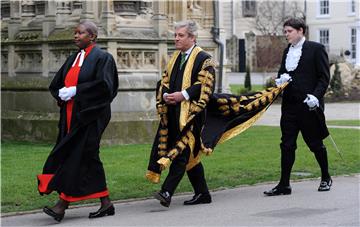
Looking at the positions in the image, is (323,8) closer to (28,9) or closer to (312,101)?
(28,9)

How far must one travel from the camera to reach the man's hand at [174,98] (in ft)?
30.1

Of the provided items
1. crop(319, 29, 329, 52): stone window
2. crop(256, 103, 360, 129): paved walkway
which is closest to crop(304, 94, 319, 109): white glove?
crop(256, 103, 360, 129): paved walkway

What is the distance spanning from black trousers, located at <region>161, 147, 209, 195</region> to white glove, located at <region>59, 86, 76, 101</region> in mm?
1452

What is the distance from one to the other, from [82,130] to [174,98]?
1.16m

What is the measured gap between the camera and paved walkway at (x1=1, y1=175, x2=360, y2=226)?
8.34 m

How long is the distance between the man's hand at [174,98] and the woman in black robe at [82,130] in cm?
69

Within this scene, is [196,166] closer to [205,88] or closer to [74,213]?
[205,88]

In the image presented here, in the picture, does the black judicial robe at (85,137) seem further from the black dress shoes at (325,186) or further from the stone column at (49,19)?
the stone column at (49,19)

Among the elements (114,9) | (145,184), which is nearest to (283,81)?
(145,184)

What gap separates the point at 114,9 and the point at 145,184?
20.1 ft

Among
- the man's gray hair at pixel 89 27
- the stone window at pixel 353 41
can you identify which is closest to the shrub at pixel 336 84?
the stone window at pixel 353 41

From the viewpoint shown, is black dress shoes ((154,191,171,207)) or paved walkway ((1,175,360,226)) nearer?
paved walkway ((1,175,360,226))

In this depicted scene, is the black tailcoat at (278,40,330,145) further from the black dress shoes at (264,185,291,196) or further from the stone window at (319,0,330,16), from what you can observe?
the stone window at (319,0,330,16)

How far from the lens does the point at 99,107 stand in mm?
8641
